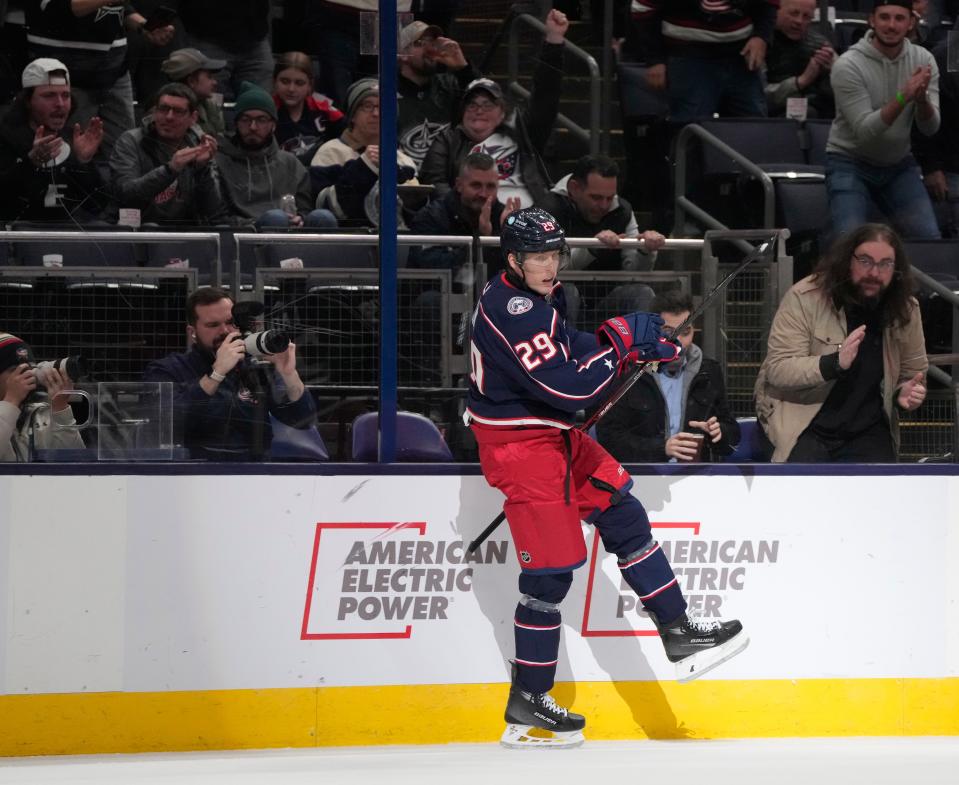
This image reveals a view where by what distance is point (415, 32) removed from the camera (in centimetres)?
489

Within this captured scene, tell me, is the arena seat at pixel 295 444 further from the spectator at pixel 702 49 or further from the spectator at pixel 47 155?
the spectator at pixel 702 49

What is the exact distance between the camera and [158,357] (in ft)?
13.9

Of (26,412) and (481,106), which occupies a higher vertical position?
(481,106)

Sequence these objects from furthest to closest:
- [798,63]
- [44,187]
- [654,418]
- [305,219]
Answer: [798,63]
[305,219]
[44,187]
[654,418]

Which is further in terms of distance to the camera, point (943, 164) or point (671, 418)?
point (943, 164)

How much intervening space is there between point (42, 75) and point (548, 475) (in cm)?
276

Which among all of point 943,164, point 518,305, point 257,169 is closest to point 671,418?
point 518,305

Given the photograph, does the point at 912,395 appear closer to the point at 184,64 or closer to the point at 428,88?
the point at 428,88

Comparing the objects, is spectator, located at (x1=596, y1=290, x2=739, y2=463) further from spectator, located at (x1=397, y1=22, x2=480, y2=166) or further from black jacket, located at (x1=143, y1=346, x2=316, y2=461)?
spectator, located at (x1=397, y1=22, x2=480, y2=166)

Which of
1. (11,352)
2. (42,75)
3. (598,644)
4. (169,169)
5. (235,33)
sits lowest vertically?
(598,644)

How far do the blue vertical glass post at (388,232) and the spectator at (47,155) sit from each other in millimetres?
1324

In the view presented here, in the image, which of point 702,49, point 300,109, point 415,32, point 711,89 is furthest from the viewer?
point 711,89

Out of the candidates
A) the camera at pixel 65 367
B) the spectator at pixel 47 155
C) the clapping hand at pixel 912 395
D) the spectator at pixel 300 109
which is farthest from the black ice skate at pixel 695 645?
the spectator at pixel 300 109

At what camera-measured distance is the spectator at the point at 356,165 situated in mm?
5094
